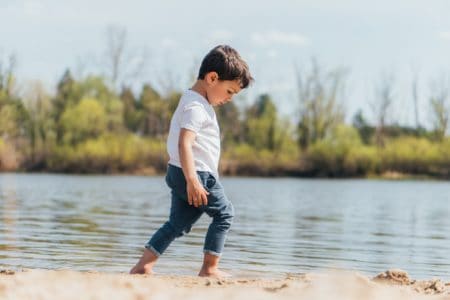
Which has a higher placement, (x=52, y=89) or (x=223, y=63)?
(x=223, y=63)

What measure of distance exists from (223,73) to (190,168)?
1.98 ft

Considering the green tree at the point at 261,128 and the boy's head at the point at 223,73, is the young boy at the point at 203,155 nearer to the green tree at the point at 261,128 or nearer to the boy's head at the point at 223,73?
the boy's head at the point at 223,73

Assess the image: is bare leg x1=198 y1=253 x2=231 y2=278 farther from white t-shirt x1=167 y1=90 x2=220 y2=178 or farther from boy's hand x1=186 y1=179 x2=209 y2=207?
white t-shirt x1=167 y1=90 x2=220 y2=178

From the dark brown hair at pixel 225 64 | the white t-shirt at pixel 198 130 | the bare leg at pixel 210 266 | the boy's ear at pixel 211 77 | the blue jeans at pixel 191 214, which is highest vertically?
the dark brown hair at pixel 225 64

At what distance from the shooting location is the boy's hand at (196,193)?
4.57 metres

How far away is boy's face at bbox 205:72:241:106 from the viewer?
4785 mm

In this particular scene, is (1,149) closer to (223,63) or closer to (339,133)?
(339,133)

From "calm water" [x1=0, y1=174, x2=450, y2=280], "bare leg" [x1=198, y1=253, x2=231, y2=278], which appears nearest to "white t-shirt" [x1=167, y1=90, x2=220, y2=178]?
"bare leg" [x1=198, y1=253, x2=231, y2=278]

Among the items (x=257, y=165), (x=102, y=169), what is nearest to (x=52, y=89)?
(x=102, y=169)

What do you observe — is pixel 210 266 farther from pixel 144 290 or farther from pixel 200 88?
pixel 144 290

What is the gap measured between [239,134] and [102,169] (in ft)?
35.7

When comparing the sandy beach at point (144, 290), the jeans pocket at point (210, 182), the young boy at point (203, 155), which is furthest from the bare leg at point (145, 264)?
the sandy beach at point (144, 290)

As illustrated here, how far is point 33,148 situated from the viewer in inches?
2112

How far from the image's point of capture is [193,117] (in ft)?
15.2
